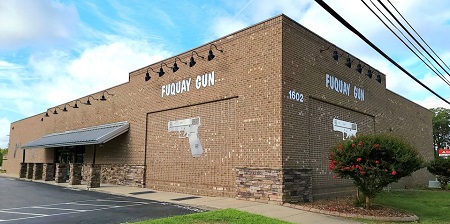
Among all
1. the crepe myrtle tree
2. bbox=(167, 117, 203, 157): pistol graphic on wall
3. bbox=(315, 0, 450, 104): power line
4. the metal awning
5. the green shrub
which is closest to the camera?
bbox=(315, 0, 450, 104): power line

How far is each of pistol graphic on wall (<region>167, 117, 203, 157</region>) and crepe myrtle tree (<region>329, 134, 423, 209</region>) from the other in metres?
6.37

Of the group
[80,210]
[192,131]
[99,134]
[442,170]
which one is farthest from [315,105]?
[99,134]

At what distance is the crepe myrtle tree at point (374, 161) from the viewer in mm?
10734

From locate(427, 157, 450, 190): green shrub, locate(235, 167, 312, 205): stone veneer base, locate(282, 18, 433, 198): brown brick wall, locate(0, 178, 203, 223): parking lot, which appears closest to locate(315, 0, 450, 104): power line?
locate(282, 18, 433, 198): brown brick wall

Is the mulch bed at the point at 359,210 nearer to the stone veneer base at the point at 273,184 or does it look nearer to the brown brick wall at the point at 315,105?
the stone veneer base at the point at 273,184

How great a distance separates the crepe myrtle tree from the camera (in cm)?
1073

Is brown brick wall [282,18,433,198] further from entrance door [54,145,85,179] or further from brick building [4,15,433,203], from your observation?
entrance door [54,145,85,179]

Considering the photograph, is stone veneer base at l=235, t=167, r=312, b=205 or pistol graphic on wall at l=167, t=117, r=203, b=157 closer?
stone veneer base at l=235, t=167, r=312, b=205

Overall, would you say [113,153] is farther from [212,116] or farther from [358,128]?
[358,128]

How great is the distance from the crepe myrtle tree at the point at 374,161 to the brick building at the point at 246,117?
2.23 metres

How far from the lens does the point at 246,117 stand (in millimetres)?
13938

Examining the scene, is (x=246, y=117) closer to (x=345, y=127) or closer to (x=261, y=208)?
(x=261, y=208)

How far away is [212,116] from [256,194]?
402 centimetres

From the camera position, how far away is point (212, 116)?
15484 mm
